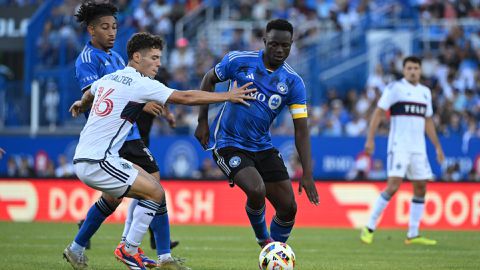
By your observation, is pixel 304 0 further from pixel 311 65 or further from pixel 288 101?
pixel 288 101

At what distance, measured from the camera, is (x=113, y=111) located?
866 cm

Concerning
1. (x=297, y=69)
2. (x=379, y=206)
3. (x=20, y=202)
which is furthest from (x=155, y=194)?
(x=297, y=69)

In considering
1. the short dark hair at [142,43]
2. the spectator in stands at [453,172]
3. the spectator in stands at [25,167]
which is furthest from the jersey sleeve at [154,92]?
the spectator in stands at [25,167]

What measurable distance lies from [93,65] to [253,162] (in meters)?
2.00

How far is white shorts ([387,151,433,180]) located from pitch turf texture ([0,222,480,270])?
108cm

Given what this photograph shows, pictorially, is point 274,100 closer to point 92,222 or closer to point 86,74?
point 86,74

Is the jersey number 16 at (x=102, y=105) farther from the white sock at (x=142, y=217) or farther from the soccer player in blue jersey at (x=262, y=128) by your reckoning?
the soccer player in blue jersey at (x=262, y=128)

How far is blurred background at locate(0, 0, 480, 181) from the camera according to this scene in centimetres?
2184

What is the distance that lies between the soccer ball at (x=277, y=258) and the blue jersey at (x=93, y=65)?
7.42ft

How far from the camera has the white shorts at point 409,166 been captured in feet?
47.1

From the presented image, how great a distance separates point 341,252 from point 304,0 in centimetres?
1685

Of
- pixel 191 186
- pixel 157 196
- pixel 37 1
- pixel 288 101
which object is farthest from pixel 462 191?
pixel 37 1

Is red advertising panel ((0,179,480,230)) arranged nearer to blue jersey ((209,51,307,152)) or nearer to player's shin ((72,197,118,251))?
blue jersey ((209,51,307,152))

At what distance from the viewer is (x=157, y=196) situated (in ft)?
29.0
